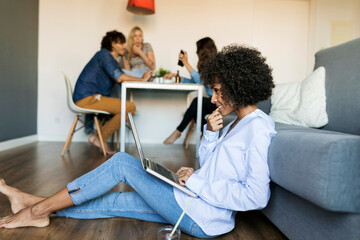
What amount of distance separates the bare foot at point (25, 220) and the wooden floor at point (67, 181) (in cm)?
2

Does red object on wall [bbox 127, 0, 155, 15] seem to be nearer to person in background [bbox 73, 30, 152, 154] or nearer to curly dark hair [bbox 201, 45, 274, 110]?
person in background [bbox 73, 30, 152, 154]

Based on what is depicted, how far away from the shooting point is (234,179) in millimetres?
1236

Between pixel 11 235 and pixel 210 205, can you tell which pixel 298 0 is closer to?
pixel 210 205

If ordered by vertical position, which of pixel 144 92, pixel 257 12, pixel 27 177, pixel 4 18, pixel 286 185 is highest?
pixel 257 12

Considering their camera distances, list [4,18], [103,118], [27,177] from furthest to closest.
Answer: [103,118]
[4,18]
[27,177]

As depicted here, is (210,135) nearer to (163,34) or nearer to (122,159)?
(122,159)

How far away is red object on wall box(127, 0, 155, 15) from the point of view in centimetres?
410

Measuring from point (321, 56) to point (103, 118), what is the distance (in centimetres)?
281

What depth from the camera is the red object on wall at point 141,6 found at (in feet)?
13.4

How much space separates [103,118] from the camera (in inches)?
164

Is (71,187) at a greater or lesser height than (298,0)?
lesser

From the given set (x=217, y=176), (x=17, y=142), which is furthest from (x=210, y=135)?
(x=17, y=142)

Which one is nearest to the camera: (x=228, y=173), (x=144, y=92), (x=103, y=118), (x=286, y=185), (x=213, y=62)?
(x=286, y=185)

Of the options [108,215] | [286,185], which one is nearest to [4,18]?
[108,215]
